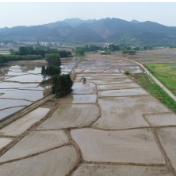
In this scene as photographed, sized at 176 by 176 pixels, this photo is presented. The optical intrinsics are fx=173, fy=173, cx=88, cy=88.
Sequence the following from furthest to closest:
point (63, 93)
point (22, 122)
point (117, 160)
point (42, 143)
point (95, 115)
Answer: point (63, 93) → point (95, 115) → point (22, 122) → point (42, 143) → point (117, 160)

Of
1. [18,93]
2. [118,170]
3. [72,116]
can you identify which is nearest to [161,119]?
[118,170]

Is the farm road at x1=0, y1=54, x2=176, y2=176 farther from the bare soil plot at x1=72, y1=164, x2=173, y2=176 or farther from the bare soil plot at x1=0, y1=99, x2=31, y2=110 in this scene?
the bare soil plot at x1=0, y1=99, x2=31, y2=110

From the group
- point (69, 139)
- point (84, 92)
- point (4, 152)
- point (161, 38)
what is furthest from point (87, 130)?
point (161, 38)

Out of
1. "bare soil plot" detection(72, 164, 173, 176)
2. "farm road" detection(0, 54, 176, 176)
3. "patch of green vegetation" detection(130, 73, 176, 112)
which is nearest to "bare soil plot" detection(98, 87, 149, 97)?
"patch of green vegetation" detection(130, 73, 176, 112)

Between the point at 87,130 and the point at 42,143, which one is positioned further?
the point at 87,130

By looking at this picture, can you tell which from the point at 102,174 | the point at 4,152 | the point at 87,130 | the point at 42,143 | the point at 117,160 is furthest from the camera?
the point at 87,130

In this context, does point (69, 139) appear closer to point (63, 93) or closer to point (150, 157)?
point (150, 157)

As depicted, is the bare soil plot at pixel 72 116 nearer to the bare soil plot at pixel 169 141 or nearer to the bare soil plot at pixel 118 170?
the bare soil plot at pixel 118 170
